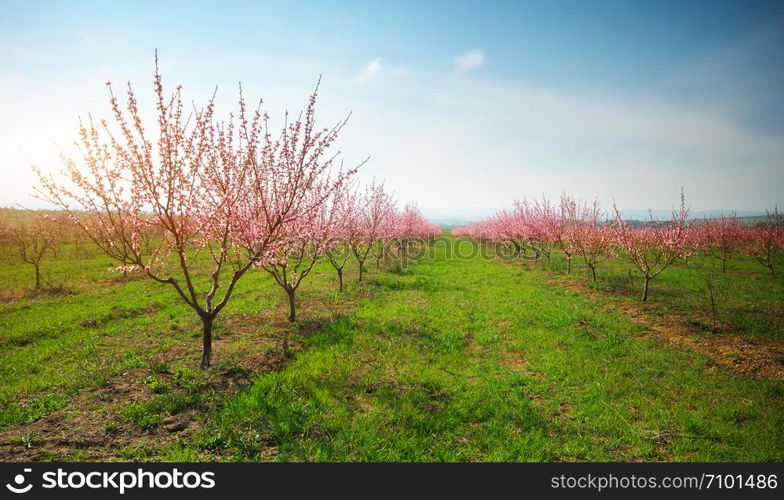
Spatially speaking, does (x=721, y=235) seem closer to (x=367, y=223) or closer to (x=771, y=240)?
(x=771, y=240)

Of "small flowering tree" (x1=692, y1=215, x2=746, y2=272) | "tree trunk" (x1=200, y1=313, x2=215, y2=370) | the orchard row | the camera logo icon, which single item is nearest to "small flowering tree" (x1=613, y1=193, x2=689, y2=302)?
the orchard row

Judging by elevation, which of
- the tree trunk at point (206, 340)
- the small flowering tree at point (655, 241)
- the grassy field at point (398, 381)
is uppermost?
the small flowering tree at point (655, 241)

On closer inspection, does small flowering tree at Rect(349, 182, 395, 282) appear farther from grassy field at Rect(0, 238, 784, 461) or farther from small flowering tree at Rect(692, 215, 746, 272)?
small flowering tree at Rect(692, 215, 746, 272)

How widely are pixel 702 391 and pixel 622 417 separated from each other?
2490 mm

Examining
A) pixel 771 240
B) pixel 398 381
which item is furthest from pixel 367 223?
pixel 771 240

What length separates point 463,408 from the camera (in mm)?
6523

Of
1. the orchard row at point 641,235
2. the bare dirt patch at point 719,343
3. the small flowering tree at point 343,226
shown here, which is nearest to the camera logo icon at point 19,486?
the small flowering tree at point 343,226

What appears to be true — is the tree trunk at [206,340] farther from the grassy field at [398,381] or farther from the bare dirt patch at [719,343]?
the bare dirt patch at [719,343]

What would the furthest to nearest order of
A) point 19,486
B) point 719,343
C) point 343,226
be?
point 343,226 < point 719,343 < point 19,486

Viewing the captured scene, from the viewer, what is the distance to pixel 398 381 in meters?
7.41

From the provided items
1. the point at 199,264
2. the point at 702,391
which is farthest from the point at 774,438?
the point at 199,264

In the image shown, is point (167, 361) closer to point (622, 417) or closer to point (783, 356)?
point (622, 417)

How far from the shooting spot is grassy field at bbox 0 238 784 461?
523cm

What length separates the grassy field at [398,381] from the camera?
523cm
